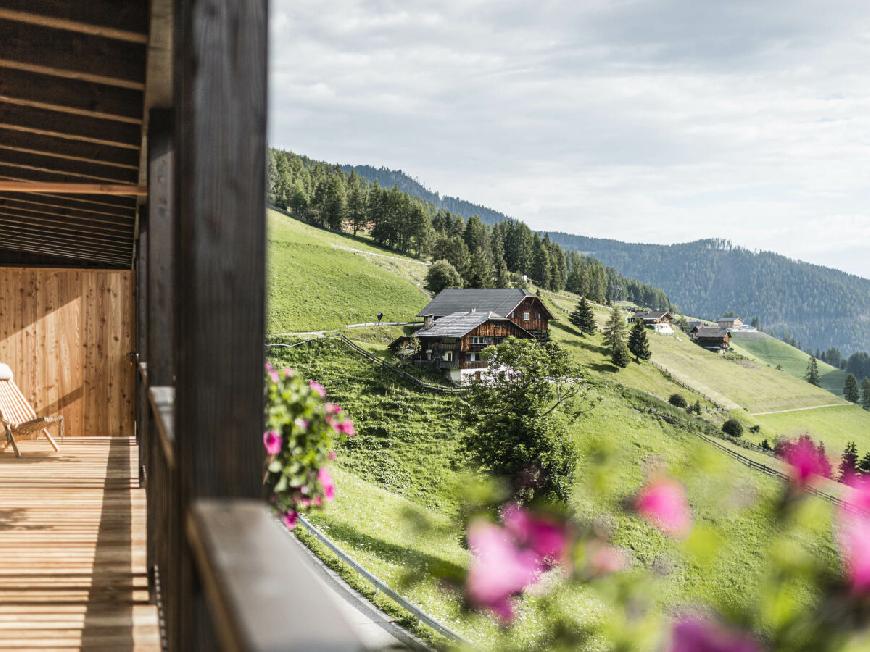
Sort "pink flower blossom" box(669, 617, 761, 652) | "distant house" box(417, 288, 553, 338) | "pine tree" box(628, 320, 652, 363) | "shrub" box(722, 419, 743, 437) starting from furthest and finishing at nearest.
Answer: "pine tree" box(628, 320, 652, 363) < "shrub" box(722, 419, 743, 437) < "distant house" box(417, 288, 553, 338) < "pink flower blossom" box(669, 617, 761, 652)

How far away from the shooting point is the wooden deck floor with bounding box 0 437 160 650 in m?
2.73

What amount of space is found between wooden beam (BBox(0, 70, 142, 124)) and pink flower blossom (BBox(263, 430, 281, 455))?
4.86ft

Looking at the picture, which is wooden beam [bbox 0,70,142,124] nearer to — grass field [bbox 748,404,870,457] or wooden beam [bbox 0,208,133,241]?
wooden beam [bbox 0,208,133,241]

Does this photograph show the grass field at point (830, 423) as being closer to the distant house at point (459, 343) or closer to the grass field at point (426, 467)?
the grass field at point (426, 467)

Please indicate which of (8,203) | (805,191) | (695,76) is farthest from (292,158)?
(8,203)

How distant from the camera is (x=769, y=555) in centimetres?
84

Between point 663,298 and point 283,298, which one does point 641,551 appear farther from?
point 663,298

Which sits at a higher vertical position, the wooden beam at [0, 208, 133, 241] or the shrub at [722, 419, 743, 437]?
the wooden beam at [0, 208, 133, 241]

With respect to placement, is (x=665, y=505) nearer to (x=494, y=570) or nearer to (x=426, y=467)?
(x=494, y=570)

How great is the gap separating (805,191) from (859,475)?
335 feet

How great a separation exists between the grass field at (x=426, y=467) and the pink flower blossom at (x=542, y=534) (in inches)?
320

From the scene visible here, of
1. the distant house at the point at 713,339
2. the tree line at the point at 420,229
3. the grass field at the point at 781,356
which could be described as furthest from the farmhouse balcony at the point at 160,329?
the grass field at the point at 781,356

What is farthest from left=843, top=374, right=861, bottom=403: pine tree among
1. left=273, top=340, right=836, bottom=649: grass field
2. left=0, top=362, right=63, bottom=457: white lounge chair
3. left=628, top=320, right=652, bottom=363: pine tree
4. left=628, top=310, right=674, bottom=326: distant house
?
left=0, top=362, right=63, bottom=457: white lounge chair

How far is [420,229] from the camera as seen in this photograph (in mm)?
65812
